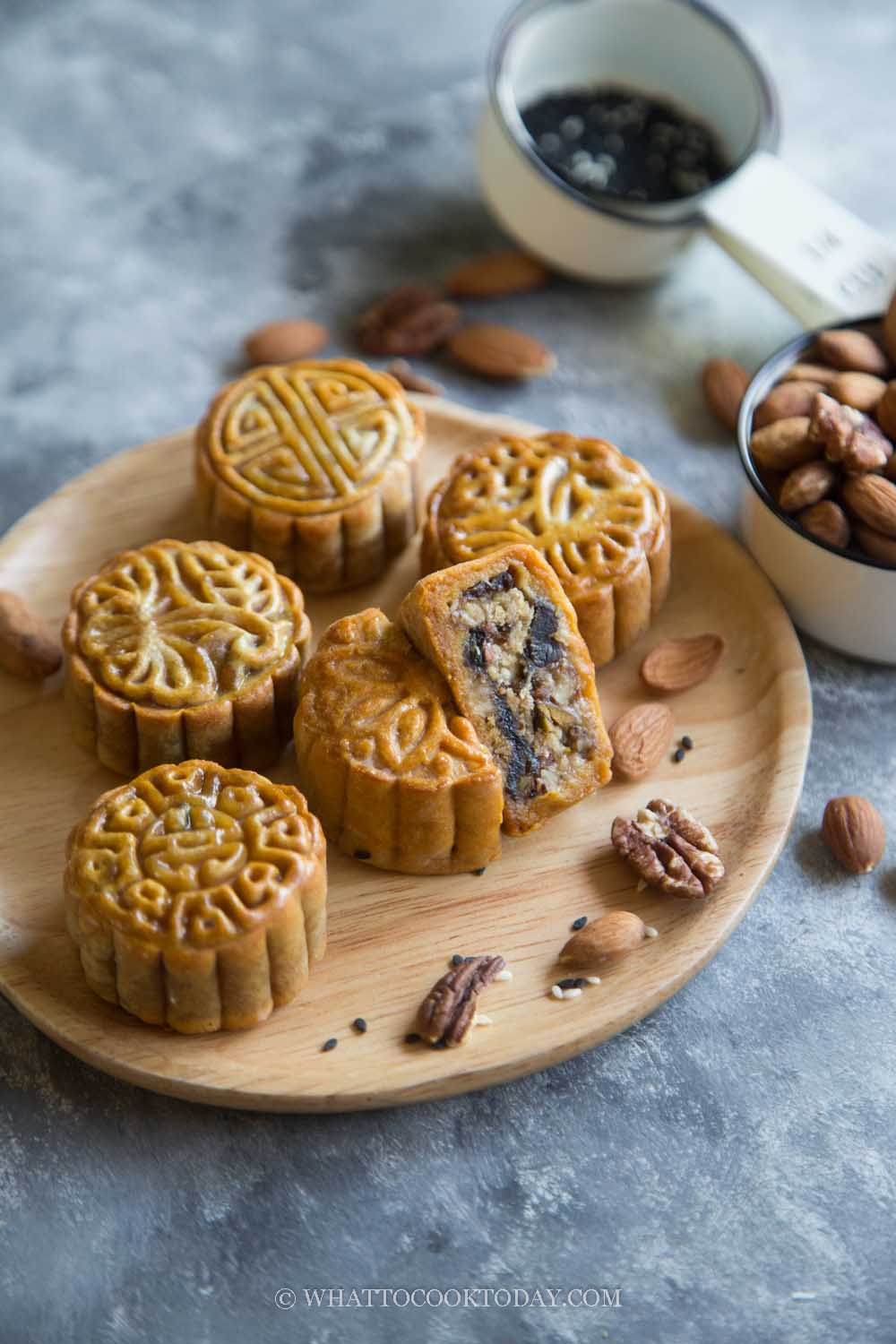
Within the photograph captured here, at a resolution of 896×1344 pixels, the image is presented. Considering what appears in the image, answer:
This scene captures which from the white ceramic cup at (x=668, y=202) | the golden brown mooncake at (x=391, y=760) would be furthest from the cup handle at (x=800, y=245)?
the golden brown mooncake at (x=391, y=760)

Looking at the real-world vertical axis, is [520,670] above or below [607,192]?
below

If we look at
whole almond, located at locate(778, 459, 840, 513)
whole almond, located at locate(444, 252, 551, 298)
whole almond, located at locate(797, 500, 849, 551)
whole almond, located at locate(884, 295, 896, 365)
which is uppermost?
whole almond, located at locate(884, 295, 896, 365)

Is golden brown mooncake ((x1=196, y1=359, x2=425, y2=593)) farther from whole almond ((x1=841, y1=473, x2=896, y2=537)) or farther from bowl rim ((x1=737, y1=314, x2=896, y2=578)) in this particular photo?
whole almond ((x1=841, y1=473, x2=896, y2=537))

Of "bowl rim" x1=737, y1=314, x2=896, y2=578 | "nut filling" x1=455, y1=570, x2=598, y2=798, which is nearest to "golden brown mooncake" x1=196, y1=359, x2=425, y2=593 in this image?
"nut filling" x1=455, y1=570, x2=598, y2=798

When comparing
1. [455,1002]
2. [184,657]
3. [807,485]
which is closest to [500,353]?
[807,485]

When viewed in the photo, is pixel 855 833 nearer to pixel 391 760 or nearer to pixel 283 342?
pixel 391 760

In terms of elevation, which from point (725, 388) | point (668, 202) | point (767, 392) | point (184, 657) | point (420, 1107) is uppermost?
point (668, 202)

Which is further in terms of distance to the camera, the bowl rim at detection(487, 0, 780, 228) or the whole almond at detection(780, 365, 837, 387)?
the bowl rim at detection(487, 0, 780, 228)
